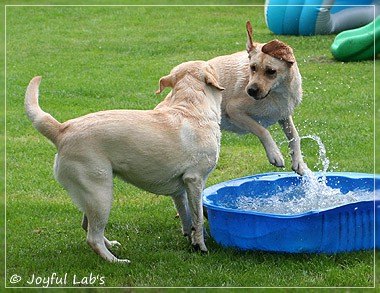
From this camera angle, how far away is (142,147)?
17.8 ft

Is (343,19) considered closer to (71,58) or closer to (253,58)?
(71,58)

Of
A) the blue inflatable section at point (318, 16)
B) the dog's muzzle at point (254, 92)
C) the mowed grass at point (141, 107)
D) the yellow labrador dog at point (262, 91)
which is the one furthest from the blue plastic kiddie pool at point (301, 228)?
the blue inflatable section at point (318, 16)

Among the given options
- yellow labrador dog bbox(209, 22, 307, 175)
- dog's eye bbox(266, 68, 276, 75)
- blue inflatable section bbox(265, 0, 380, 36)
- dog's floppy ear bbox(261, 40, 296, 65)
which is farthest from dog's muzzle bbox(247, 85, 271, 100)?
blue inflatable section bbox(265, 0, 380, 36)

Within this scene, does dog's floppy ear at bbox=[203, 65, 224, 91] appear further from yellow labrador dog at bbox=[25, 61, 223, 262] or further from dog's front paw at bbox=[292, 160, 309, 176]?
dog's front paw at bbox=[292, 160, 309, 176]

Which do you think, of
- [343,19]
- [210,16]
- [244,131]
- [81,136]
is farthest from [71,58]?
[81,136]

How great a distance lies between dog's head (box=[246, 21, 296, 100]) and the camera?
5914mm

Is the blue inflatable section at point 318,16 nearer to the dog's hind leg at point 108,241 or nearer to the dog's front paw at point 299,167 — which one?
the dog's front paw at point 299,167

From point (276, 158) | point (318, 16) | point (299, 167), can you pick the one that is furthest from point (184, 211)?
point (318, 16)

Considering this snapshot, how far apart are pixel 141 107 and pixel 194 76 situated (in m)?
4.31

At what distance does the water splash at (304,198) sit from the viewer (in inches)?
256

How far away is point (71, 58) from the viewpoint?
42.8 feet

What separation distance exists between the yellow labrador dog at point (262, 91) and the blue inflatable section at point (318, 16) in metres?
7.01

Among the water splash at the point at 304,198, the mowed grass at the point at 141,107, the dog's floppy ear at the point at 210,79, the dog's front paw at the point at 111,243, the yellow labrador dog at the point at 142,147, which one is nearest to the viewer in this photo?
the yellow labrador dog at the point at 142,147

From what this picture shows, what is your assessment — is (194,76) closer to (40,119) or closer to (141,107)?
(40,119)
